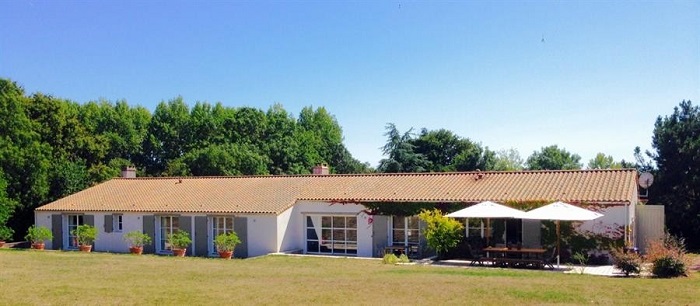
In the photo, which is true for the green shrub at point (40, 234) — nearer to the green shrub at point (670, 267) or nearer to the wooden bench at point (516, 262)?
the wooden bench at point (516, 262)

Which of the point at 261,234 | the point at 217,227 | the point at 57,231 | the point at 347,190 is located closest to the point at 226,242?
the point at 261,234

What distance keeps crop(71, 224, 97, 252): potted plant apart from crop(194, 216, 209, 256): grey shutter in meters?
5.83

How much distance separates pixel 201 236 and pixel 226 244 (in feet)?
8.48

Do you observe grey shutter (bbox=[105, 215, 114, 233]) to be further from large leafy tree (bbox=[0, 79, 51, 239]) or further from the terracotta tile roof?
large leafy tree (bbox=[0, 79, 51, 239])

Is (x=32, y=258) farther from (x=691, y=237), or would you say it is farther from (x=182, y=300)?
(x=691, y=237)

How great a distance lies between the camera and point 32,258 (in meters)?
26.8

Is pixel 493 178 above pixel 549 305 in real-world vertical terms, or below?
above

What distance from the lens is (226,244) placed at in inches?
1086

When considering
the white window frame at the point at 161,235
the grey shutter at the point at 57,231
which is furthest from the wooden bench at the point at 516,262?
the grey shutter at the point at 57,231

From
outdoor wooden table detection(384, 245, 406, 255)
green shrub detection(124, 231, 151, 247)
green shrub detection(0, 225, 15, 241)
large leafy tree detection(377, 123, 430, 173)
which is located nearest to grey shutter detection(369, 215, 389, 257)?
outdoor wooden table detection(384, 245, 406, 255)

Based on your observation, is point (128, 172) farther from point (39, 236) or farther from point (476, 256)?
point (476, 256)

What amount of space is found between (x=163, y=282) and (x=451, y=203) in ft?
41.2

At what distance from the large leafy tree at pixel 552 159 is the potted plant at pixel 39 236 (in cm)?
5808

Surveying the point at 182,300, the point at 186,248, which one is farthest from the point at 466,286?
the point at 186,248
